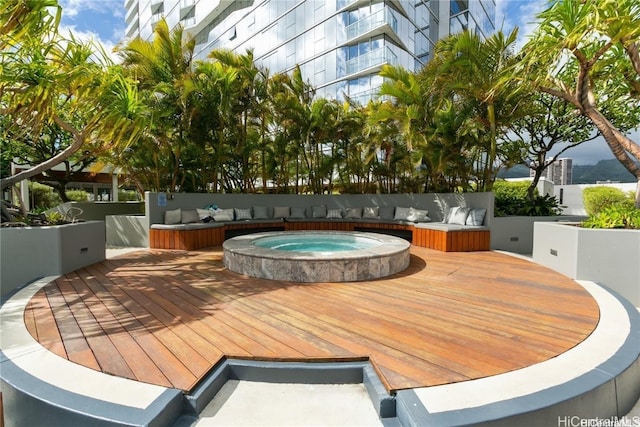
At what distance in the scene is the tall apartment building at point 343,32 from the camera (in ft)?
44.3

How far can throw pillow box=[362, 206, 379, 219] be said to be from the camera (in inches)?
349

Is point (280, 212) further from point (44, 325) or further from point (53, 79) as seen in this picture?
point (44, 325)

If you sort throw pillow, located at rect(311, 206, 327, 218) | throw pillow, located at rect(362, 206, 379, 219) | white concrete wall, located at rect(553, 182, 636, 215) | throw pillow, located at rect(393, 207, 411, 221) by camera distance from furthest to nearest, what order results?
1. white concrete wall, located at rect(553, 182, 636, 215)
2. throw pillow, located at rect(311, 206, 327, 218)
3. throw pillow, located at rect(362, 206, 379, 219)
4. throw pillow, located at rect(393, 207, 411, 221)

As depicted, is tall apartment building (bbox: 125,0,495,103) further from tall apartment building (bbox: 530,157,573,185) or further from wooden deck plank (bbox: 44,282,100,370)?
wooden deck plank (bbox: 44,282,100,370)

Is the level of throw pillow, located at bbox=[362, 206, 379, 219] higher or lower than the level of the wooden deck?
higher

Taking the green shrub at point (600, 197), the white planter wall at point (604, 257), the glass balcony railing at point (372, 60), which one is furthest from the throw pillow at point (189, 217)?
the green shrub at point (600, 197)

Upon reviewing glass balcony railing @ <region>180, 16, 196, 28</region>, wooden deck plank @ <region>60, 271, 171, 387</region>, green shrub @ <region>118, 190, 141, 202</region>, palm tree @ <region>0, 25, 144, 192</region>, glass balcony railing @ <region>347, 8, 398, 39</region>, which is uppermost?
glass balcony railing @ <region>180, 16, 196, 28</region>

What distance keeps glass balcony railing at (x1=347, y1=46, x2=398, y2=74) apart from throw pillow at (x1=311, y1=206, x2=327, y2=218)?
8.07 m

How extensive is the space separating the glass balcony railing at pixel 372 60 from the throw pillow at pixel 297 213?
8.37 metres

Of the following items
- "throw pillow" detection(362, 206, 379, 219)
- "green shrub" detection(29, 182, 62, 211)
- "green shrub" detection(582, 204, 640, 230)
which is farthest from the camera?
"green shrub" detection(29, 182, 62, 211)

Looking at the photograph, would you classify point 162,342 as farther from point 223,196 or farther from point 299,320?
point 223,196

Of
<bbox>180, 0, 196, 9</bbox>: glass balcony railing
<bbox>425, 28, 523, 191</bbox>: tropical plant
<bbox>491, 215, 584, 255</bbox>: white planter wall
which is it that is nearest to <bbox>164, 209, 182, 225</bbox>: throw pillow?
<bbox>425, 28, 523, 191</bbox>: tropical plant

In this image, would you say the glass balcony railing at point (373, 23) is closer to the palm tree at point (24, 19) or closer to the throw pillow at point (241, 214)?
the throw pillow at point (241, 214)

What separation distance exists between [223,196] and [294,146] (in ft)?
8.96
